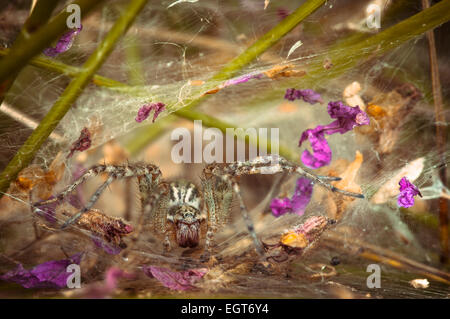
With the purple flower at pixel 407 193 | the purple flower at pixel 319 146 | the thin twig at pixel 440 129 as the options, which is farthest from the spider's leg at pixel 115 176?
the thin twig at pixel 440 129

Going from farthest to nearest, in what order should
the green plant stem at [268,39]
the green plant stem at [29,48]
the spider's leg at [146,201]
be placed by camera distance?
1. the green plant stem at [268,39]
2. the spider's leg at [146,201]
3. the green plant stem at [29,48]

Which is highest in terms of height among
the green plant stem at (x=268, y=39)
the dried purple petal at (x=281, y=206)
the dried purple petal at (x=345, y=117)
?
the green plant stem at (x=268, y=39)

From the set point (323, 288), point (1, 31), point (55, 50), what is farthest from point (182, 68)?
point (323, 288)

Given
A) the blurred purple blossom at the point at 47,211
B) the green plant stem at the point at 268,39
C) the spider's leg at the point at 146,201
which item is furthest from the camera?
the green plant stem at the point at 268,39

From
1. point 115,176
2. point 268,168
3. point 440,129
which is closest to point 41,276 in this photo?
point 115,176

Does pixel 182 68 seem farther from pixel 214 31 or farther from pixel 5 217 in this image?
pixel 5 217

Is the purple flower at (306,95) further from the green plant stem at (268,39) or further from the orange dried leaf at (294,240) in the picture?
the orange dried leaf at (294,240)

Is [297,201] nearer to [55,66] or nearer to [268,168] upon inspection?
[268,168]
